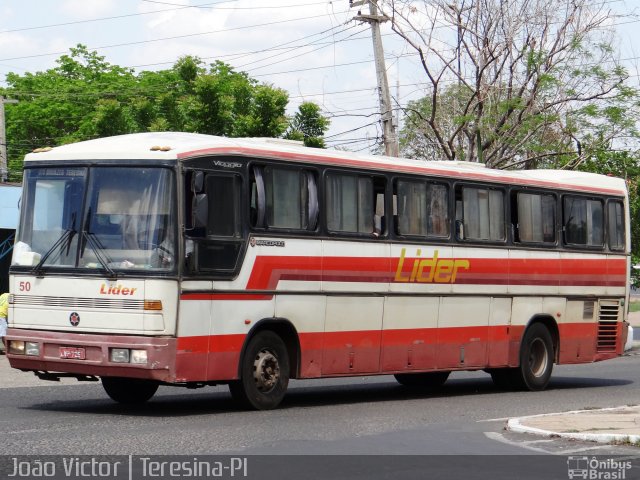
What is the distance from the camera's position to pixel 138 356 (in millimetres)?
13859

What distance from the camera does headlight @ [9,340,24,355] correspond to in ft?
47.9

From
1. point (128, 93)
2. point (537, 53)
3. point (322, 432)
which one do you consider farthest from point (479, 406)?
point (128, 93)

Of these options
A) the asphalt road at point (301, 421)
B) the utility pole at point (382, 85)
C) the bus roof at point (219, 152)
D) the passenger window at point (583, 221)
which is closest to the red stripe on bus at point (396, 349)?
the asphalt road at point (301, 421)

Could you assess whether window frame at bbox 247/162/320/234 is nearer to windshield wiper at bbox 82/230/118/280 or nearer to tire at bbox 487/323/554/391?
windshield wiper at bbox 82/230/118/280

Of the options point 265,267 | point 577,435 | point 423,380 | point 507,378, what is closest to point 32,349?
point 265,267

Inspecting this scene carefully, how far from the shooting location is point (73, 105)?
7675 centimetres

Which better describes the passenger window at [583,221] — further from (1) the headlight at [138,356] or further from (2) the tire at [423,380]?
(1) the headlight at [138,356]

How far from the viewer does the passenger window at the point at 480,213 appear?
18.9 meters

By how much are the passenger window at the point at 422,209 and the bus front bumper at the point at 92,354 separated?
4.80 metres

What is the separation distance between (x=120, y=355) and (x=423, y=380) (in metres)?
8.15

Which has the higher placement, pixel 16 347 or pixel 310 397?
pixel 16 347

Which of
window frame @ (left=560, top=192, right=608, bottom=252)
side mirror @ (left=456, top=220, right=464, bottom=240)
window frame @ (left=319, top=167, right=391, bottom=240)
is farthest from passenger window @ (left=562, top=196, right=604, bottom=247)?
window frame @ (left=319, top=167, right=391, bottom=240)
